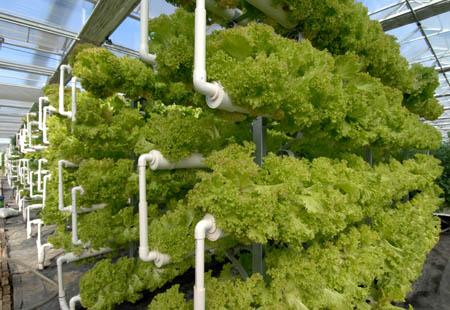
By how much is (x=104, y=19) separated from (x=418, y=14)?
530 cm

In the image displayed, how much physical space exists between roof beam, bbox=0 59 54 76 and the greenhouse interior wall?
50cm

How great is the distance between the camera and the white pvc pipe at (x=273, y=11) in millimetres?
1965

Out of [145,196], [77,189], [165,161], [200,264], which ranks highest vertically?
[165,161]

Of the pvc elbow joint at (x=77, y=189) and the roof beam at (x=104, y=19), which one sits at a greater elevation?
the roof beam at (x=104, y=19)

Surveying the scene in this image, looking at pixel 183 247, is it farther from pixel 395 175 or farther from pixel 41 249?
pixel 41 249

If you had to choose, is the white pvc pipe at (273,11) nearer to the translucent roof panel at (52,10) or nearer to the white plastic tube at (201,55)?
the white plastic tube at (201,55)

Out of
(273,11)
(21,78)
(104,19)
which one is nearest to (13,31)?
(104,19)

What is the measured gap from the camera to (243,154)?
1.68 meters

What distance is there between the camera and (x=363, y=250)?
273cm

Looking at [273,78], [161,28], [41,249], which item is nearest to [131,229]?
[161,28]

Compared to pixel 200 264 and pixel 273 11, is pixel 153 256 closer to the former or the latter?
pixel 200 264

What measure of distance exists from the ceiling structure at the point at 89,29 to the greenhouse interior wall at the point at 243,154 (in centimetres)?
4

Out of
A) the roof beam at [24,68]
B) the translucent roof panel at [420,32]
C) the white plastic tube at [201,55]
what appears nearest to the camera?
the white plastic tube at [201,55]

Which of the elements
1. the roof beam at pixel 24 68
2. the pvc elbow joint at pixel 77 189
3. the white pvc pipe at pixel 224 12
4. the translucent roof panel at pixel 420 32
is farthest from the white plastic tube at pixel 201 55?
the roof beam at pixel 24 68
